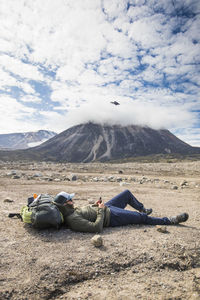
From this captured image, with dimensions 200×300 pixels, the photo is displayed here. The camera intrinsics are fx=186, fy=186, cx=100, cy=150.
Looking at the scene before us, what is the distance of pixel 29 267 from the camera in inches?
159

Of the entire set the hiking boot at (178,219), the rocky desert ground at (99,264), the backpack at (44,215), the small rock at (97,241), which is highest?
the backpack at (44,215)

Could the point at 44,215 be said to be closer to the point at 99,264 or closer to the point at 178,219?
the point at 99,264

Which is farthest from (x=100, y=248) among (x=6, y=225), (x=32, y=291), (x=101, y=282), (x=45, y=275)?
(x=6, y=225)

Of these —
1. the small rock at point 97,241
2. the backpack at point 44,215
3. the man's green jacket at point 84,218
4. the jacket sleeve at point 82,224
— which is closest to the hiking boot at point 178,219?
the man's green jacket at point 84,218

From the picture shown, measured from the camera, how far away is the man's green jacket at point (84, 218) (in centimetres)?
555

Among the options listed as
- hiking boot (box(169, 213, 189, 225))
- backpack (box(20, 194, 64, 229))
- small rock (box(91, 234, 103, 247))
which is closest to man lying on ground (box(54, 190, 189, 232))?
hiking boot (box(169, 213, 189, 225))

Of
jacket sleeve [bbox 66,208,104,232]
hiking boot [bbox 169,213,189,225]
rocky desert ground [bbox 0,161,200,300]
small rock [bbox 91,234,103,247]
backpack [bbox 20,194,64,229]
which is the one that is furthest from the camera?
hiking boot [bbox 169,213,189,225]

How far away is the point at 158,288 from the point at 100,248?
1.62 meters

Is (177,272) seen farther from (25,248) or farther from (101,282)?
(25,248)

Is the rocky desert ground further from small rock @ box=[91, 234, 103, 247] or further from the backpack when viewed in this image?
the backpack

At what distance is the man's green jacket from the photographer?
5.55 metres

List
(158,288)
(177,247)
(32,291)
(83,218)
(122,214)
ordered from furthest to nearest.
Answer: (122,214)
(83,218)
(177,247)
(158,288)
(32,291)

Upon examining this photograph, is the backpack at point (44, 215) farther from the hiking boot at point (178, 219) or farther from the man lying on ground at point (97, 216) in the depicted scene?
the hiking boot at point (178, 219)

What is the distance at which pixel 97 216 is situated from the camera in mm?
5719
